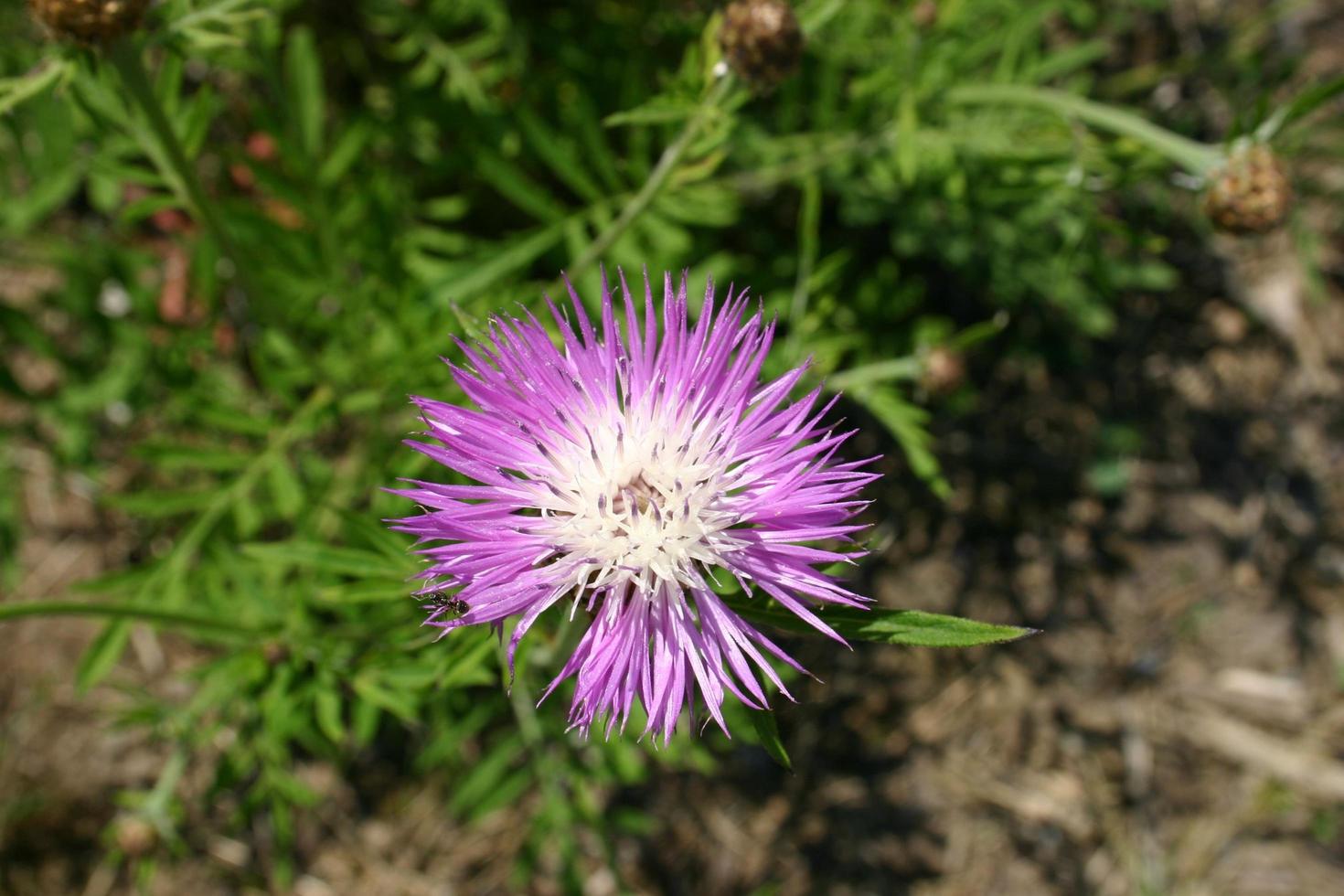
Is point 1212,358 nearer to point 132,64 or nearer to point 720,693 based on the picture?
point 720,693

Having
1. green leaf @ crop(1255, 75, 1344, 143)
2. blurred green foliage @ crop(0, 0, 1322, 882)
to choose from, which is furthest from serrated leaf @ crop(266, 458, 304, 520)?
green leaf @ crop(1255, 75, 1344, 143)

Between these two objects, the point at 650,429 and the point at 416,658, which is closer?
the point at 650,429

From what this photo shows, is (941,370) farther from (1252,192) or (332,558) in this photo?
(332,558)

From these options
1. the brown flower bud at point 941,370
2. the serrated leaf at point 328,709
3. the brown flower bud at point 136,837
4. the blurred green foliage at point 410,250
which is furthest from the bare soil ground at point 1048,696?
A: the serrated leaf at point 328,709

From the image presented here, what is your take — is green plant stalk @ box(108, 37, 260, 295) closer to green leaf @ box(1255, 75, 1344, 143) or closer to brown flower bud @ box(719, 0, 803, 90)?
brown flower bud @ box(719, 0, 803, 90)

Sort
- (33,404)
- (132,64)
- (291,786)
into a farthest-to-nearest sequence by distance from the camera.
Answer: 1. (33,404)
2. (291,786)
3. (132,64)

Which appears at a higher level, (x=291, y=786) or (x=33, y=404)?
(x=33, y=404)

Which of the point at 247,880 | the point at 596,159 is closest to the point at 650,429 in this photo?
the point at 596,159
